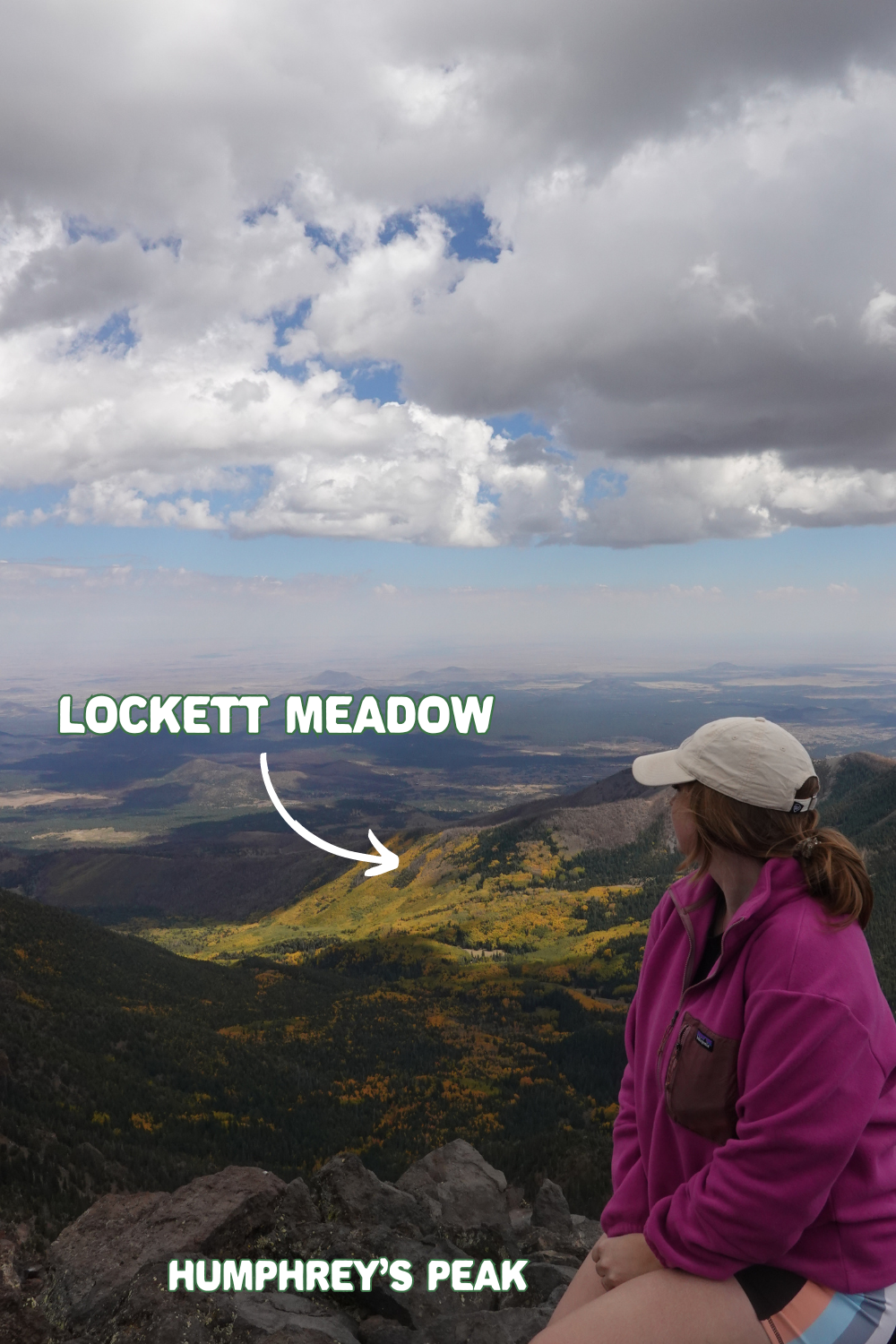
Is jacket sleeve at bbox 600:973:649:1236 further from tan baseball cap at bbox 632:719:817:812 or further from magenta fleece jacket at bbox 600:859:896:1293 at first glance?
tan baseball cap at bbox 632:719:817:812

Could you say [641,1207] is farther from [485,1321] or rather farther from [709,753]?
[485,1321]

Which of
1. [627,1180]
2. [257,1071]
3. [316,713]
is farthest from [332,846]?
[257,1071]

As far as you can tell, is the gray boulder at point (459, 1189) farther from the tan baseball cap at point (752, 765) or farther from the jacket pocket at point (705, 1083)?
the tan baseball cap at point (752, 765)

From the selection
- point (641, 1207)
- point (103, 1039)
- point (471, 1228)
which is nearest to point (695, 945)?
point (641, 1207)

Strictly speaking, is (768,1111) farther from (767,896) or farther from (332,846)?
(332,846)

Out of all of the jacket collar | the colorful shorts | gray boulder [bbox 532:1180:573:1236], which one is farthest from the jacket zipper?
gray boulder [bbox 532:1180:573:1236]
